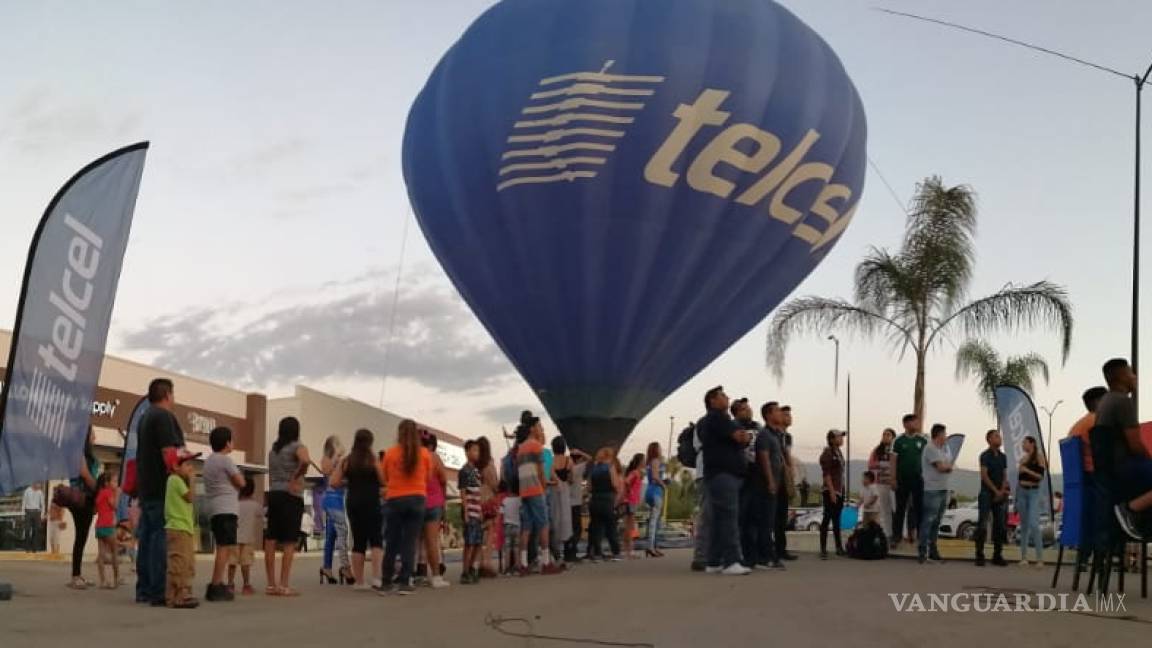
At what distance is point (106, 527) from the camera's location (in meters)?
11.9

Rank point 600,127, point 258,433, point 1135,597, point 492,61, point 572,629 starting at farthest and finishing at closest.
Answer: point 258,433 < point 492,61 < point 600,127 < point 1135,597 < point 572,629

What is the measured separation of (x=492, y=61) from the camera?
68.5 ft

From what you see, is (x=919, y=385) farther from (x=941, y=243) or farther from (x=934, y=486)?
(x=934, y=486)

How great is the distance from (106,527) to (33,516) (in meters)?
19.6

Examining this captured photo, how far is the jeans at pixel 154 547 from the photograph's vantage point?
9305mm

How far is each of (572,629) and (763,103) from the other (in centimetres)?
1431

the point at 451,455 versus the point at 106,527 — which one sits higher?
the point at 451,455

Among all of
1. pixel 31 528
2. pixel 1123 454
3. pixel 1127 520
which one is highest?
pixel 1123 454

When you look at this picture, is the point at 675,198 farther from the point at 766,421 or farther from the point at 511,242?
the point at 766,421

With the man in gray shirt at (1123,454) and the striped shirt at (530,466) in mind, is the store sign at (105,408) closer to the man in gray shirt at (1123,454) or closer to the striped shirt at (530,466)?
the striped shirt at (530,466)

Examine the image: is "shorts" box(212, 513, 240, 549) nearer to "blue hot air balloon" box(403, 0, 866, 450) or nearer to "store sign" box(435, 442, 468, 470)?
"blue hot air balloon" box(403, 0, 866, 450)

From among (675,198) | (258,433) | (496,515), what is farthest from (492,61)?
(258,433)

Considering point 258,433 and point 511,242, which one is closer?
point 511,242

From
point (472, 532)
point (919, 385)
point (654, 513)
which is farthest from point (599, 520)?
point (919, 385)
